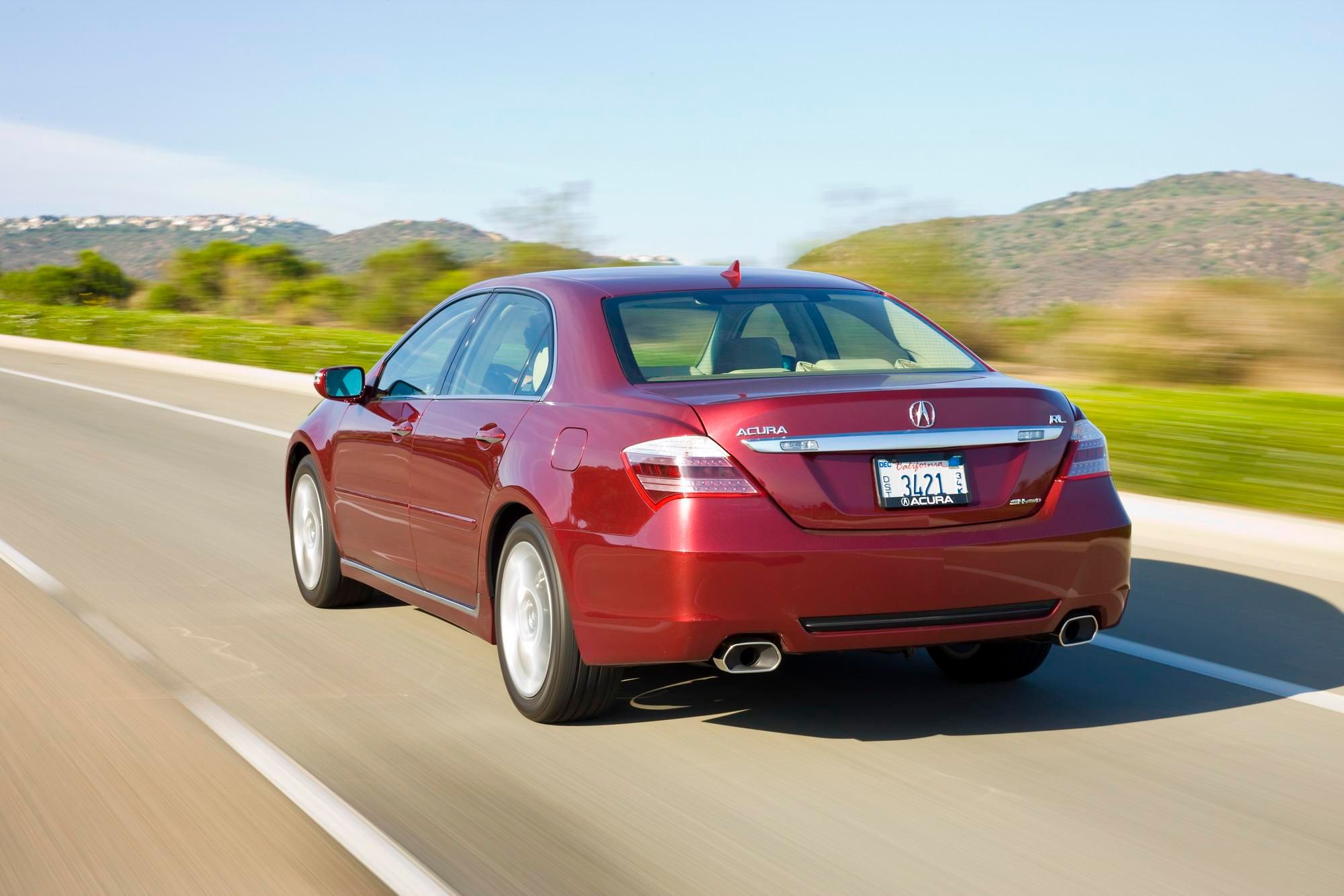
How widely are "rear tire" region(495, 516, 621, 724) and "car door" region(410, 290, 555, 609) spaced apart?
0.82 ft

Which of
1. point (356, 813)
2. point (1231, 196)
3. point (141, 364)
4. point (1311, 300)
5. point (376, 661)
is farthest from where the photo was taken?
point (1231, 196)

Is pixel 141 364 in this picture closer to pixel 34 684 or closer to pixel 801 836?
pixel 34 684

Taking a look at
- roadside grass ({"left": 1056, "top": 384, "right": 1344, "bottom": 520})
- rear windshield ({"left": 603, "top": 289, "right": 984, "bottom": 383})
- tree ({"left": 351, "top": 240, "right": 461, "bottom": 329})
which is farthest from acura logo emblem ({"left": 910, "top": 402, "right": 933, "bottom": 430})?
tree ({"left": 351, "top": 240, "right": 461, "bottom": 329})

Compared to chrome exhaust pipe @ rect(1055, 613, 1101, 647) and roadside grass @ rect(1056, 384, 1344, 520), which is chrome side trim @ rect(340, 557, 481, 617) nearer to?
chrome exhaust pipe @ rect(1055, 613, 1101, 647)

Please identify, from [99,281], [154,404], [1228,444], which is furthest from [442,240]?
[99,281]

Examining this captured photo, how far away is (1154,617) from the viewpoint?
24.4 feet

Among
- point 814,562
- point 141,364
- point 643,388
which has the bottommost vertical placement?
point 141,364

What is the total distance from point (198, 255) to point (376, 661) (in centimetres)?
5226

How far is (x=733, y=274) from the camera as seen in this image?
20.6ft

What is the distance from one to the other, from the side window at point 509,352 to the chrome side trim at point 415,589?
0.83m

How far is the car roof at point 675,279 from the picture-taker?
6.07 m

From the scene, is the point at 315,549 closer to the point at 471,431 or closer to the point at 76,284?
the point at 471,431

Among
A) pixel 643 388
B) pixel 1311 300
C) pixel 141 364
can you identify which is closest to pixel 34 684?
pixel 643 388

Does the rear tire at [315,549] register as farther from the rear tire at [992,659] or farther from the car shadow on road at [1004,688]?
the rear tire at [992,659]
